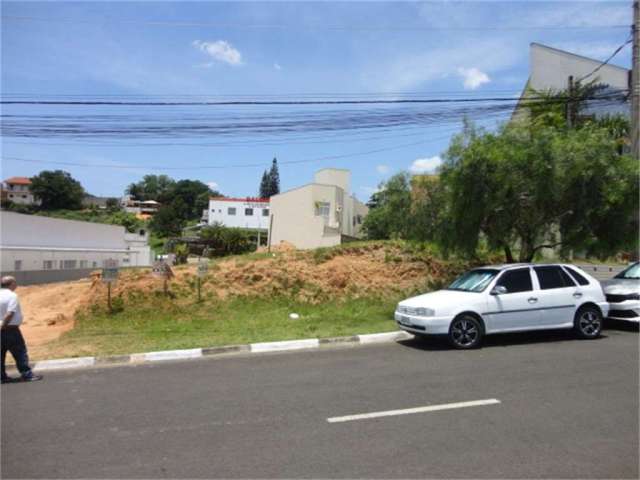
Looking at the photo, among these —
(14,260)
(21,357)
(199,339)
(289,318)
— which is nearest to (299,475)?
(21,357)

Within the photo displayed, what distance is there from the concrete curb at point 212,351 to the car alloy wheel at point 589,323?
11.1 ft

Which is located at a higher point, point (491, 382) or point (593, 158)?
point (593, 158)

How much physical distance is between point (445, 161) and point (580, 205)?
3.65 meters

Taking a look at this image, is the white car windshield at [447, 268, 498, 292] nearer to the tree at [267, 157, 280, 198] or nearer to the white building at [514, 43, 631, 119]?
the white building at [514, 43, 631, 119]

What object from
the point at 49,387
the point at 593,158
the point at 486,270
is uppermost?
the point at 593,158

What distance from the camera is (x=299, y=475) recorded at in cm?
407

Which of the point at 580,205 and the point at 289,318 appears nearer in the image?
the point at 580,205

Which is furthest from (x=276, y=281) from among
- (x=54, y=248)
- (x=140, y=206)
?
(x=140, y=206)

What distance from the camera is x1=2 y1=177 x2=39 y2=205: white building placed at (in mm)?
114556

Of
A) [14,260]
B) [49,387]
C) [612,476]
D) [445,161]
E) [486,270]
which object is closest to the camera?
[612,476]

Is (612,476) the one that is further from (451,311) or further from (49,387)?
(49,387)

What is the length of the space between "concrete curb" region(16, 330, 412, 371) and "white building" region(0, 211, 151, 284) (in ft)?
30.9

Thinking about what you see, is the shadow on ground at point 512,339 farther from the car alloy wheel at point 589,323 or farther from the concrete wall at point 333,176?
the concrete wall at point 333,176

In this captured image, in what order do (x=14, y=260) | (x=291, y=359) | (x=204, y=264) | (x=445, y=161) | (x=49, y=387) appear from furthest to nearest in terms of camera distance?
1. (x=14, y=260)
2. (x=204, y=264)
3. (x=445, y=161)
4. (x=291, y=359)
5. (x=49, y=387)
